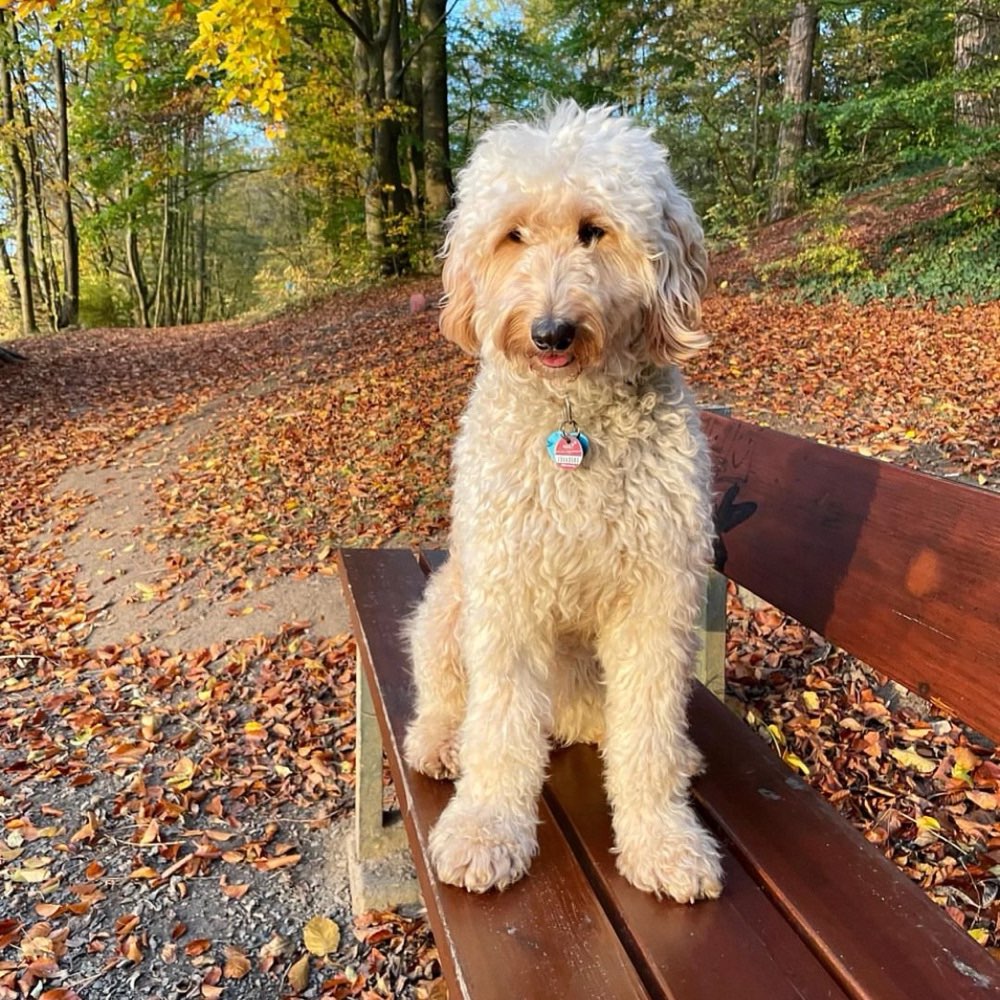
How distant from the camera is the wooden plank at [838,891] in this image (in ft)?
5.20

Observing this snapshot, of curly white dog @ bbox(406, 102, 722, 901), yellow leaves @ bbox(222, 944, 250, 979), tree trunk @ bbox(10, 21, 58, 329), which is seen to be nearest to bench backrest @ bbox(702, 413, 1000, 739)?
curly white dog @ bbox(406, 102, 722, 901)

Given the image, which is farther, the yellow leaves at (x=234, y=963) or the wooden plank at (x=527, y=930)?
the yellow leaves at (x=234, y=963)

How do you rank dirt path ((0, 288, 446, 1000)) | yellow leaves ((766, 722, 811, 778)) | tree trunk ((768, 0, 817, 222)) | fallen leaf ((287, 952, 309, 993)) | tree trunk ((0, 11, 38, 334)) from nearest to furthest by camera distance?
fallen leaf ((287, 952, 309, 993))
dirt path ((0, 288, 446, 1000))
yellow leaves ((766, 722, 811, 778))
tree trunk ((768, 0, 817, 222))
tree trunk ((0, 11, 38, 334))

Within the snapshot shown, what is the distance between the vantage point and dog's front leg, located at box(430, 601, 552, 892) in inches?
81.8

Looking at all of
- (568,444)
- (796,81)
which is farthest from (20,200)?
(568,444)

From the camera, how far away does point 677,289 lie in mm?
2008

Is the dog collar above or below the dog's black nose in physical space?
below

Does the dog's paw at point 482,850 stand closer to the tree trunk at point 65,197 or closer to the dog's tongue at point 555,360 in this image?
the dog's tongue at point 555,360

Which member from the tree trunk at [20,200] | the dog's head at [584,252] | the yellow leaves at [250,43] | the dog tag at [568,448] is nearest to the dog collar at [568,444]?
the dog tag at [568,448]

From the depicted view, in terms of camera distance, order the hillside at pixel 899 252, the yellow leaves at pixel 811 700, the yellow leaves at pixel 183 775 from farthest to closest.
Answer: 1. the hillside at pixel 899 252
2. the yellow leaves at pixel 183 775
3. the yellow leaves at pixel 811 700

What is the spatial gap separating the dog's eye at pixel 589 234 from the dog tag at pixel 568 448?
44 cm

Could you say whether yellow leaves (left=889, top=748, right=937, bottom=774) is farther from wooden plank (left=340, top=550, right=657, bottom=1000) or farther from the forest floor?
wooden plank (left=340, top=550, right=657, bottom=1000)

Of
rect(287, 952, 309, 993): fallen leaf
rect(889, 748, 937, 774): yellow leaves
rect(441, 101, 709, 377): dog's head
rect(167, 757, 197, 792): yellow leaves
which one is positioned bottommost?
rect(287, 952, 309, 993): fallen leaf

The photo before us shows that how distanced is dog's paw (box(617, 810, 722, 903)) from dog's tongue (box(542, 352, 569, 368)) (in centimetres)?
107
